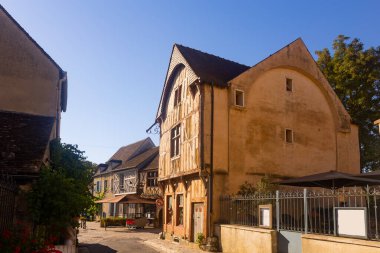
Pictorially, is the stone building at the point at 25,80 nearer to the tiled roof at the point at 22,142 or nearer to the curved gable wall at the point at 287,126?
the tiled roof at the point at 22,142

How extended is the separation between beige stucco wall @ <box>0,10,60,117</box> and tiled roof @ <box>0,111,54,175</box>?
157 centimetres

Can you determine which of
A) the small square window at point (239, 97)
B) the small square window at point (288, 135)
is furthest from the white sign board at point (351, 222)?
the small square window at point (288, 135)

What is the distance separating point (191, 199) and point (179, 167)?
2042mm

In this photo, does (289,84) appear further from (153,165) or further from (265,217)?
(153,165)

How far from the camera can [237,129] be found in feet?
53.1

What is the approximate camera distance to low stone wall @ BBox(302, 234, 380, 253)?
24.3ft

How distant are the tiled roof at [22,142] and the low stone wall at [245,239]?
269 inches

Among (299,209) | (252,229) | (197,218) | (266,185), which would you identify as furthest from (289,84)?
(299,209)

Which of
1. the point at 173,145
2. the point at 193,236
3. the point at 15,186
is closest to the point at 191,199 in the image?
the point at 193,236

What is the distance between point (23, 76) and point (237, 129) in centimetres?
908

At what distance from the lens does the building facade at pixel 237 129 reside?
50.8 feet

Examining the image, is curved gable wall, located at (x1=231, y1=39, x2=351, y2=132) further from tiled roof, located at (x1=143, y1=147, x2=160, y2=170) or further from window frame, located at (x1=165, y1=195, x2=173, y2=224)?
tiled roof, located at (x1=143, y1=147, x2=160, y2=170)

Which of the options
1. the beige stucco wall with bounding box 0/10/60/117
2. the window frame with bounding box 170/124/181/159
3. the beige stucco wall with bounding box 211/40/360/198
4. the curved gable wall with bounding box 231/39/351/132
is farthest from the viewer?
the window frame with bounding box 170/124/181/159

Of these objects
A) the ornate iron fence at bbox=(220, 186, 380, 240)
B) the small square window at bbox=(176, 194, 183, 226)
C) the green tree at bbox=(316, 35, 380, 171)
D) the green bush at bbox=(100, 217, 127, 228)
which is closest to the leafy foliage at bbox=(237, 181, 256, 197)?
the ornate iron fence at bbox=(220, 186, 380, 240)
